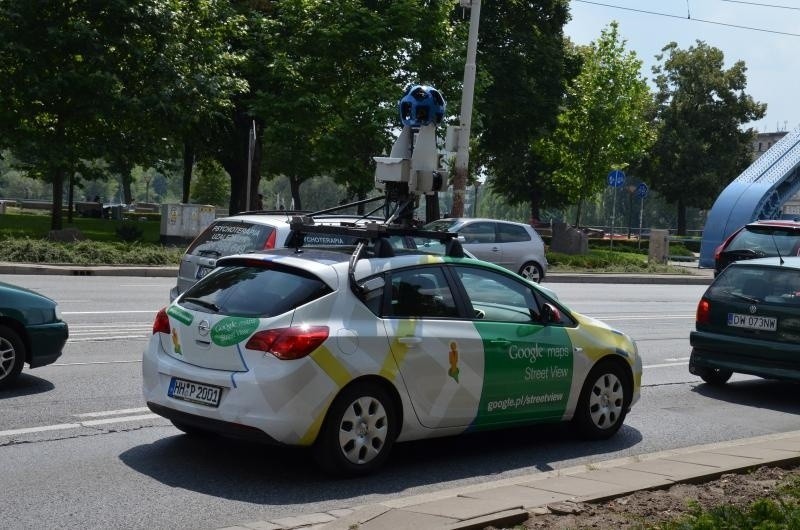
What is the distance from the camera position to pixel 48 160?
30250 millimetres

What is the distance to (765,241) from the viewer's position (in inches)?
829

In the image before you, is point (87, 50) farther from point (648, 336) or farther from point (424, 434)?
point (424, 434)

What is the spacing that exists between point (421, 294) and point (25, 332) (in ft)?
12.3

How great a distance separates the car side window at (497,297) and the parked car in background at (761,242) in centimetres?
1340

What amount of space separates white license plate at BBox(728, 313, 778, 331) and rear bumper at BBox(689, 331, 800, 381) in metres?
0.14

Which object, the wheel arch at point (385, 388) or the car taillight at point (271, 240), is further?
the car taillight at point (271, 240)

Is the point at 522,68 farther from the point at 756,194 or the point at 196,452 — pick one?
the point at 196,452

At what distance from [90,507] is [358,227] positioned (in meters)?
2.65

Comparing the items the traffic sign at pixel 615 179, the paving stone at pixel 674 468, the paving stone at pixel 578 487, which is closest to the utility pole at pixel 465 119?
the traffic sign at pixel 615 179

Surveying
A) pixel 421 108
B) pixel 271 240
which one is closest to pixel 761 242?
pixel 421 108

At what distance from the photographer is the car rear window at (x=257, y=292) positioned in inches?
283

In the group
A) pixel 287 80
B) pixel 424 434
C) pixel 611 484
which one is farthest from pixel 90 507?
pixel 287 80

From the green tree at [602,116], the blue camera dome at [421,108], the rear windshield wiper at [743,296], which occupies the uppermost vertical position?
the green tree at [602,116]

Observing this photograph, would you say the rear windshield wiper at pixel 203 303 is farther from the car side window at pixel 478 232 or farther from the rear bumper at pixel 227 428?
the car side window at pixel 478 232
